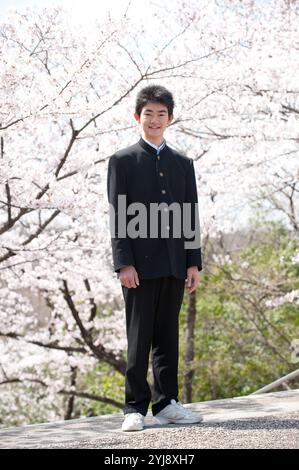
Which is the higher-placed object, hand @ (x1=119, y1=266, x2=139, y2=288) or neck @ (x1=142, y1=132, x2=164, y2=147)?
neck @ (x1=142, y1=132, x2=164, y2=147)

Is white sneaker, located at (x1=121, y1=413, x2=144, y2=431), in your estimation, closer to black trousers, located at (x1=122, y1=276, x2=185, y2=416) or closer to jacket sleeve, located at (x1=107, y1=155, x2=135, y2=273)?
black trousers, located at (x1=122, y1=276, x2=185, y2=416)

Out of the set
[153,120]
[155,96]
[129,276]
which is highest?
[155,96]

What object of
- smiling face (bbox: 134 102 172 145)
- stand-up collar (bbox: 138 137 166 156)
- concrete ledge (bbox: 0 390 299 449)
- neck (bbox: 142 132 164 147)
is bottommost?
concrete ledge (bbox: 0 390 299 449)

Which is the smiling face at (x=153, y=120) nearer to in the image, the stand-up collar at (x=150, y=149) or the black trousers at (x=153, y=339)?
the stand-up collar at (x=150, y=149)

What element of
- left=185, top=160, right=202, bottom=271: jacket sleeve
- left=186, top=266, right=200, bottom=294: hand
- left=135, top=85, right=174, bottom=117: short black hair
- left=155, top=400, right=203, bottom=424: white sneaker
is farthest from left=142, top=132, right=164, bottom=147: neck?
left=155, top=400, right=203, bottom=424: white sneaker

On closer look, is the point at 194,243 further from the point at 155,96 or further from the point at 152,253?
the point at 155,96

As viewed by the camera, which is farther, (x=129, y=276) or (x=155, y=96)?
(x=155, y=96)

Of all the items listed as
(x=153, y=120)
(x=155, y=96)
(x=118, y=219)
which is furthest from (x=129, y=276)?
(x=155, y=96)

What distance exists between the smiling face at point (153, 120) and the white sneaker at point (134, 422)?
131cm

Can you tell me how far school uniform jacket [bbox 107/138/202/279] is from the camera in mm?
3273

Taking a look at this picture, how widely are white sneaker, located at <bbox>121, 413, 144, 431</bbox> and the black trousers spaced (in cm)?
4

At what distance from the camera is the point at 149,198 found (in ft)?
11.0

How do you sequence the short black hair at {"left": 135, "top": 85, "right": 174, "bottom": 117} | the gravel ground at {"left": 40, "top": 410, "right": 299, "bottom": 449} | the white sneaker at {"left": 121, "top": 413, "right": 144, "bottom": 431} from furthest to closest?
the short black hair at {"left": 135, "top": 85, "right": 174, "bottom": 117} < the white sneaker at {"left": 121, "top": 413, "right": 144, "bottom": 431} < the gravel ground at {"left": 40, "top": 410, "right": 299, "bottom": 449}

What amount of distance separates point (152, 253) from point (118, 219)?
0.23 metres
